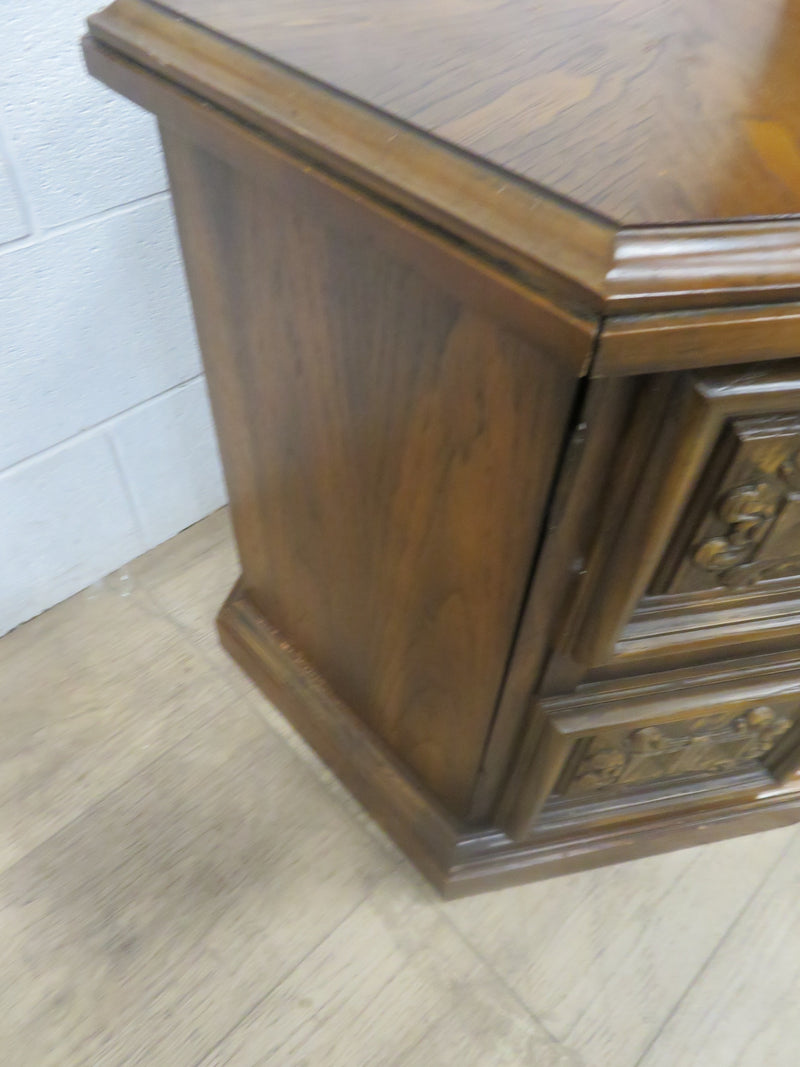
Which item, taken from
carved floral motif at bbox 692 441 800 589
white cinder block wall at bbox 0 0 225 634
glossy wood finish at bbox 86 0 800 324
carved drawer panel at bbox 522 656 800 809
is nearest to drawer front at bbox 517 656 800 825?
carved drawer panel at bbox 522 656 800 809

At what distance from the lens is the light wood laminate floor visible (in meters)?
0.73

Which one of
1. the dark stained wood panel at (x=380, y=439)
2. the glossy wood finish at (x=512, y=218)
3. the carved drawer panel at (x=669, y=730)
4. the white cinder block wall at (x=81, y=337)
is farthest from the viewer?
the white cinder block wall at (x=81, y=337)

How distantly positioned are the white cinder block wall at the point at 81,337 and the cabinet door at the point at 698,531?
0.62 metres

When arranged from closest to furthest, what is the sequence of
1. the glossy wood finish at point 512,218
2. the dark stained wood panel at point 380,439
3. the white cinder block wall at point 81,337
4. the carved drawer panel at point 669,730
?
the glossy wood finish at point 512,218 < the dark stained wood panel at point 380,439 < the carved drawer panel at point 669,730 < the white cinder block wall at point 81,337

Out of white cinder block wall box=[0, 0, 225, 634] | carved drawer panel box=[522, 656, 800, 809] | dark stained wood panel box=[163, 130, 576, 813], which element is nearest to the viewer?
dark stained wood panel box=[163, 130, 576, 813]

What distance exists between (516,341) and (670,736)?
0.43 metres

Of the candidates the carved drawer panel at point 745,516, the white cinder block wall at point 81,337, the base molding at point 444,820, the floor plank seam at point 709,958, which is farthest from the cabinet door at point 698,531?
the white cinder block wall at point 81,337

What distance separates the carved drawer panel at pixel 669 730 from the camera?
0.58 m

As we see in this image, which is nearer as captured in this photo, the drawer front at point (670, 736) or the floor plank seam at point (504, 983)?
the drawer front at point (670, 736)

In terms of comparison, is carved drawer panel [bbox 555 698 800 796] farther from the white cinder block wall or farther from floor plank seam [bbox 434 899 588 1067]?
the white cinder block wall

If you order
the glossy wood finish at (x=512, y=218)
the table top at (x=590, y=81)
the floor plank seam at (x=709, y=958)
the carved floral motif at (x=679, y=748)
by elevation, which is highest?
the table top at (x=590, y=81)

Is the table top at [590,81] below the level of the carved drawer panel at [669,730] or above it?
above

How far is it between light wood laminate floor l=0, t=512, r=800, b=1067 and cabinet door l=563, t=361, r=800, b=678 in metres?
0.40

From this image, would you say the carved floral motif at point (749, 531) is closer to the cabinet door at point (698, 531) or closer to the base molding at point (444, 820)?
the cabinet door at point (698, 531)
